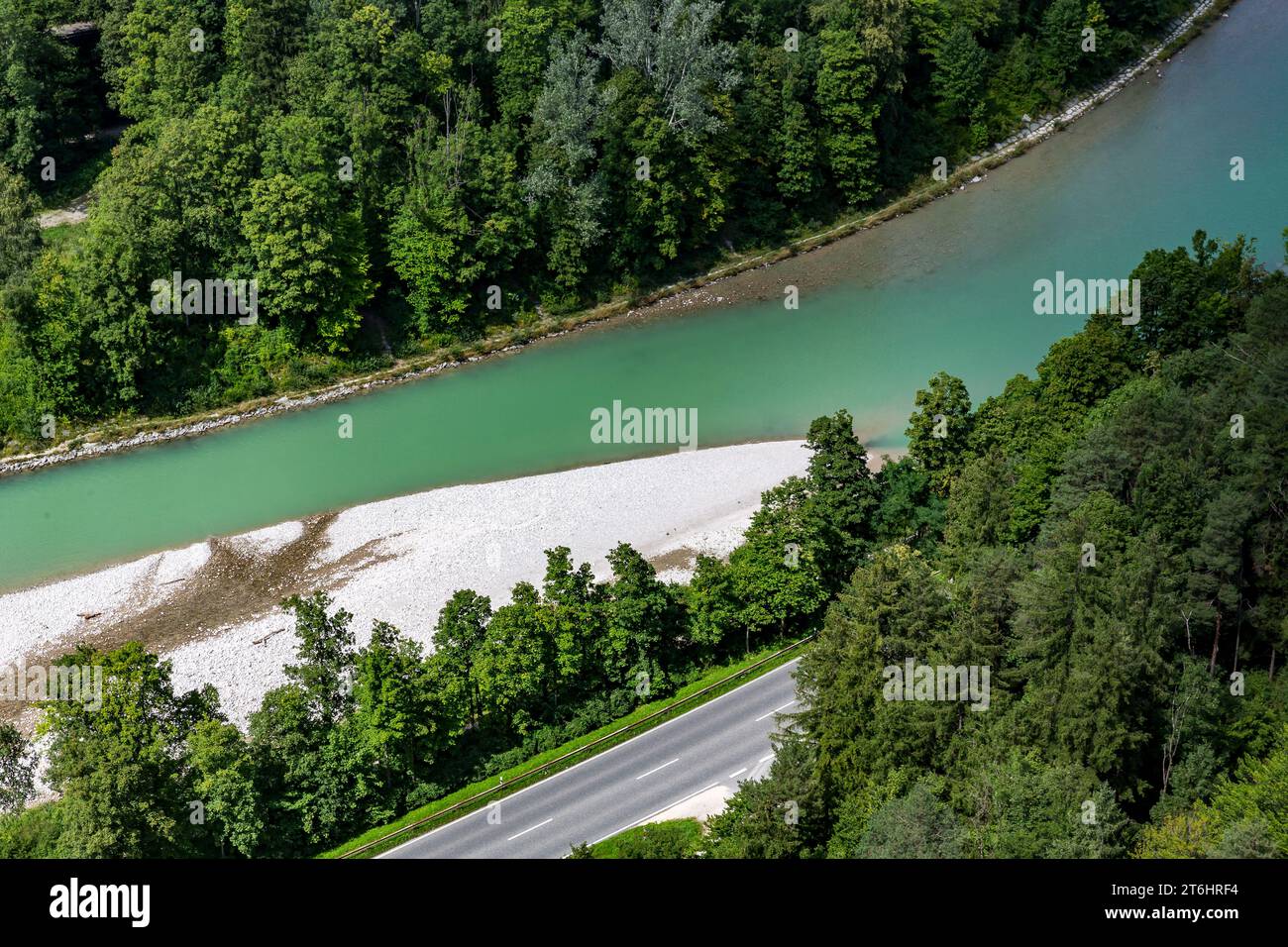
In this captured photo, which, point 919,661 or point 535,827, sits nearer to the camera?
point 919,661

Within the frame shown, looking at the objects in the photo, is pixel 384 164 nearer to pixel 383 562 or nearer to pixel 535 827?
pixel 383 562

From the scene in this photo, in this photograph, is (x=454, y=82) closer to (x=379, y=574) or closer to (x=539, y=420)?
(x=539, y=420)

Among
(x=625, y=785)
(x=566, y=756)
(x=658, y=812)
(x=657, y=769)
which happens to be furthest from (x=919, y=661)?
(x=566, y=756)

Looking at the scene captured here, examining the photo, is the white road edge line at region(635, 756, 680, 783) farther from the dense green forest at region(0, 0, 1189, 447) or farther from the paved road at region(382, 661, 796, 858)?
the dense green forest at region(0, 0, 1189, 447)

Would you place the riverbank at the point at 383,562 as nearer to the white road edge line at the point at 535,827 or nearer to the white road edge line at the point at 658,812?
the white road edge line at the point at 535,827

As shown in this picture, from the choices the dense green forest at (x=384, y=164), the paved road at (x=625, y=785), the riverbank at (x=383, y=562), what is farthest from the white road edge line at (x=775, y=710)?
the dense green forest at (x=384, y=164)

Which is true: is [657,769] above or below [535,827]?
above

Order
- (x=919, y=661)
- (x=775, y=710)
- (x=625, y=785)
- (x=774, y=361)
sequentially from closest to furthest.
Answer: (x=919, y=661) → (x=625, y=785) → (x=775, y=710) → (x=774, y=361)
